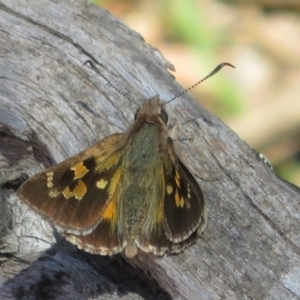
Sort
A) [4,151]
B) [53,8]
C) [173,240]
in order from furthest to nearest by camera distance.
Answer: [53,8]
[4,151]
[173,240]

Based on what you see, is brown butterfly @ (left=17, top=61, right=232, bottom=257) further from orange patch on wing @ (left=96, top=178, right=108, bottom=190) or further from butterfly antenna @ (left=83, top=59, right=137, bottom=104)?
butterfly antenna @ (left=83, top=59, right=137, bottom=104)

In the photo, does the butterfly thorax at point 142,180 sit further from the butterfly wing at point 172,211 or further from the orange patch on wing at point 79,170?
the orange patch on wing at point 79,170

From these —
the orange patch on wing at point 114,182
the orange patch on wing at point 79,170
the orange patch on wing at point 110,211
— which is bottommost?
the orange patch on wing at point 110,211

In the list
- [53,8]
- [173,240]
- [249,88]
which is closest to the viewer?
[173,240]

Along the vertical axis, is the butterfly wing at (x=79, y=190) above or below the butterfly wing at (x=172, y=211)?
above

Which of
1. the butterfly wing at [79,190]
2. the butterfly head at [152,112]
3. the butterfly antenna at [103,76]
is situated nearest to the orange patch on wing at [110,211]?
the butterfly wing at [79,190]

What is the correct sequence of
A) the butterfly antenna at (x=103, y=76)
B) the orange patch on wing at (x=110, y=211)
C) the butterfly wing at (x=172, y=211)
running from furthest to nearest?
1. the butterfly antenna at (x=103, y=76)
2. the orange patch on wing at (x=110, y=211)
3. the butterfly wing at (x=172, y=211)

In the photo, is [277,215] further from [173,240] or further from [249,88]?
[249,88]

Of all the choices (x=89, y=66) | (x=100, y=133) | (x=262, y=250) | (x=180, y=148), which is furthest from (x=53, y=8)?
(x=262, y=250)
